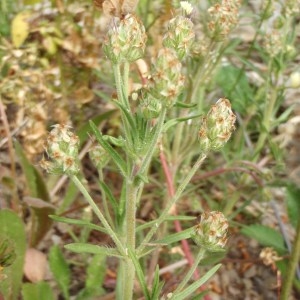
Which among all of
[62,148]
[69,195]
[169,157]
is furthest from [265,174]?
[62,148]

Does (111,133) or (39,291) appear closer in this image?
(39,291)

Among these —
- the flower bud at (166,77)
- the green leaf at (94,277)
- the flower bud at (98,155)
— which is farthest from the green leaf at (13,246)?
the flower bud at (166,77)

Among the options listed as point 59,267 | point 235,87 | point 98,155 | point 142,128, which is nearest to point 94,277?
A: point 59,267

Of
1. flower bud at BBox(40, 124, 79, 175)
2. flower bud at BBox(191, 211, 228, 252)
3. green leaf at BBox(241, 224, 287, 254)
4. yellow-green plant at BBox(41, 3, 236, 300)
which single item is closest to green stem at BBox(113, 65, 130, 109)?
yellow-green plant at BBox(41, 3, 236, 300)

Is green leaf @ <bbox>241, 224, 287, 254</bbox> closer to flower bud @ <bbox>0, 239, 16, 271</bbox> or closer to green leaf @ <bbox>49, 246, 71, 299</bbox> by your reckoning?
green leaf @ <bbox>49, 246, 71, 299</bbox>

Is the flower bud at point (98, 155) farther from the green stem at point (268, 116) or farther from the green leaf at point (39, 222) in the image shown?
the green stem at point (268, 116)

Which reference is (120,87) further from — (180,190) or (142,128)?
(180,190)
